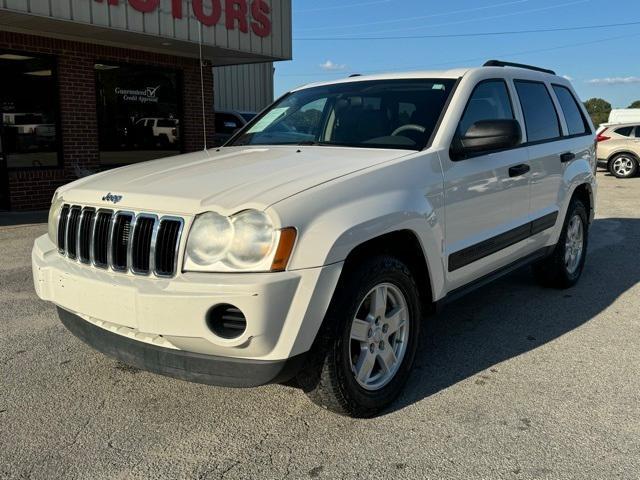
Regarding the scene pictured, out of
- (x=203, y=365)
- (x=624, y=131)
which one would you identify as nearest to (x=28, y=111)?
(x=203, y=365)

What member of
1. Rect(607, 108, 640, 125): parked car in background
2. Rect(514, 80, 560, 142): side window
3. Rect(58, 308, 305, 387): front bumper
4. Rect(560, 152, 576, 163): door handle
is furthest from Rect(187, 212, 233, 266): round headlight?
Rect(607, 108, 640, 125): parked car in background

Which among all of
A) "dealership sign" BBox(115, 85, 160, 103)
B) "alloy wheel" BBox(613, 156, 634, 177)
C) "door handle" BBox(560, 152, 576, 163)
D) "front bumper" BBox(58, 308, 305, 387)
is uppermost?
"dealership sign" BBox(115, 85, 160, 103)

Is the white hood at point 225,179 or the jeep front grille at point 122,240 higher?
the white hood at point 225,179

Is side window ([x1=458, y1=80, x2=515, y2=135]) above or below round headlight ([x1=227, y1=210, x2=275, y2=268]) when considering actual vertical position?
above

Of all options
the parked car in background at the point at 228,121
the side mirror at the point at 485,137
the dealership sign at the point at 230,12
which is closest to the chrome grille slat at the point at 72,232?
the side mirror at the point at 485,137

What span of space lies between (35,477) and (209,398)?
97 cm

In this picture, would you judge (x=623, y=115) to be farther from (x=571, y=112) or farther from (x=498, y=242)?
(x=498, y=242)

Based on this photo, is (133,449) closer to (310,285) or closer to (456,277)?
(310,285)

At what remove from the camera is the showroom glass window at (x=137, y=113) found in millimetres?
10961

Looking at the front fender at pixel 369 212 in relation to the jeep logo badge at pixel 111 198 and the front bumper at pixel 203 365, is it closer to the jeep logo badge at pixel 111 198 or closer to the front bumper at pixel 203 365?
the front bumper at pixel 203 365

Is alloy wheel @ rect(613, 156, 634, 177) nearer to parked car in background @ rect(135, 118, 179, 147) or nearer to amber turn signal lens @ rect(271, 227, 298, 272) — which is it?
parked car in background @ rect(135, 118, 179, 147)

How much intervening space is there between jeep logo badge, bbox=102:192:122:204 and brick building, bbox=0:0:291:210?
6.17 metres

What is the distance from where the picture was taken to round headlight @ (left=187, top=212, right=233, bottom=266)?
2.62 m

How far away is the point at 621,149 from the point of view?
1775 centimetres
